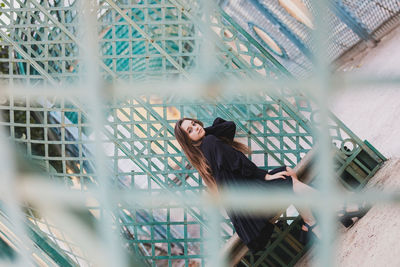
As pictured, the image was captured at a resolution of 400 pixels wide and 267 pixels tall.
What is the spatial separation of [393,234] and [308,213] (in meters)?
1.13

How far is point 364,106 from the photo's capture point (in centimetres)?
819

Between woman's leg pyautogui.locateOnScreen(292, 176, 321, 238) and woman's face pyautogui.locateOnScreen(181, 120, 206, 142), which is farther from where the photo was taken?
woman's face pyautogui.locateOnScreen(181, 120, 206, 142)

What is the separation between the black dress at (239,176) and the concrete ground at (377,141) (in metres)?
0.59

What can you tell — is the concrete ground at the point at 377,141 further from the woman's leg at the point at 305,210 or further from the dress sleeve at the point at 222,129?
the dress sleeve at the point at 222,129

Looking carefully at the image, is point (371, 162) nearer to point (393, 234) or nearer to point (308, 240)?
point (308, 240)

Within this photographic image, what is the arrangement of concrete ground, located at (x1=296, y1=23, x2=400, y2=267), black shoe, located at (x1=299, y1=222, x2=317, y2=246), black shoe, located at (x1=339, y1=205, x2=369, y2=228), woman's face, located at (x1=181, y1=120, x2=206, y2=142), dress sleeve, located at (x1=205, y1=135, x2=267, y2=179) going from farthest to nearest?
black shoe, located at (x1=299, y1=222, x2=317, y2=246)
woman's face, located at (x1=181, y1=120, x2=206, y2=142)
black shoe, located at (x1=339, y1=205, x2=369, y2=228)
dress sleeve, located at (x1=205, y1=135, x2=267, y2=179)
concrete ground, located at (x1=296, y1=23, x2=400, y2=267)

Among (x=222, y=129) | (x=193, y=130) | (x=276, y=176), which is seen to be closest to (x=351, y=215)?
(x=276, y=176)

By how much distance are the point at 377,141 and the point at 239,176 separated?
2269 millimetres

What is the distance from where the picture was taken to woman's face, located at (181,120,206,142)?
5566mm

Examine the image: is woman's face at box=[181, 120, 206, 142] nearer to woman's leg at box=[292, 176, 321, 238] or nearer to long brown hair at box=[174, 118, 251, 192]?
long brown hair at box=[174, 118, 251, 192]

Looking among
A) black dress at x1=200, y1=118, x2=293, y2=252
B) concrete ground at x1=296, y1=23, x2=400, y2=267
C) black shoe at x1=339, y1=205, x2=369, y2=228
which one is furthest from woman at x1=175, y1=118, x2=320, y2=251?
concrete ground at x1=296, y1=23, x2=400, y2=267

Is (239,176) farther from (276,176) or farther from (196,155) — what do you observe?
(196,155)

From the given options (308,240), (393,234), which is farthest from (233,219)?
(393,234)

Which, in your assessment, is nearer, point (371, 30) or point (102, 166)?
point (102, 166)
